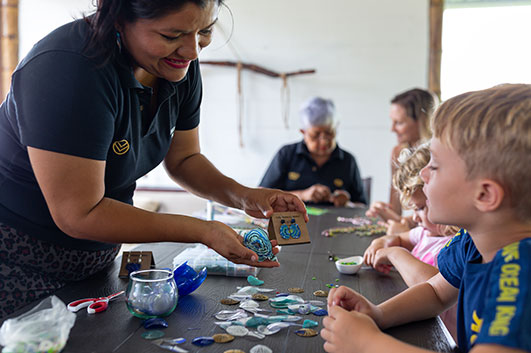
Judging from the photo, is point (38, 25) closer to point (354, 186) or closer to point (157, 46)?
point (354, 186)

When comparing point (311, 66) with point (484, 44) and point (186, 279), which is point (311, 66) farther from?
point (186, 279)

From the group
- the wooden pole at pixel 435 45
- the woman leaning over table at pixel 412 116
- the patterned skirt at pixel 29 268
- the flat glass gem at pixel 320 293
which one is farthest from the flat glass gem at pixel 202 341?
the wooden pole at pixel 435 45

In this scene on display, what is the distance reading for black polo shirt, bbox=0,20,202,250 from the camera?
3.19ft

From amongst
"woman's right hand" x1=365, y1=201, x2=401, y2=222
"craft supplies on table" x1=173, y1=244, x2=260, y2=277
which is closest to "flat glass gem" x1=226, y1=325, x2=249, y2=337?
"craft supplies on table" x1=173, y1=244, x2=260, y2=277

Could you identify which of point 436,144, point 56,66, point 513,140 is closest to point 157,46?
point 56,66

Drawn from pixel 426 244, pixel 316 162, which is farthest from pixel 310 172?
pixel 426 244

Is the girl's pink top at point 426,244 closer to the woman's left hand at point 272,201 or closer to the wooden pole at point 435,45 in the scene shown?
the woman's left hand at point 272,201

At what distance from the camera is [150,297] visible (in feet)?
3.11

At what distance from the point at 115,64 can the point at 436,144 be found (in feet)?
2.36

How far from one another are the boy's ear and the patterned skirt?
36.8 inches

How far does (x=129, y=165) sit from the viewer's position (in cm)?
123

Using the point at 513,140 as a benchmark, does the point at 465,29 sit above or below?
above

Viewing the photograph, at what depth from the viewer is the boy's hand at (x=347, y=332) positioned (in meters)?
0.83

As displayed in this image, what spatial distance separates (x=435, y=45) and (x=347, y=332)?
4.27 m
